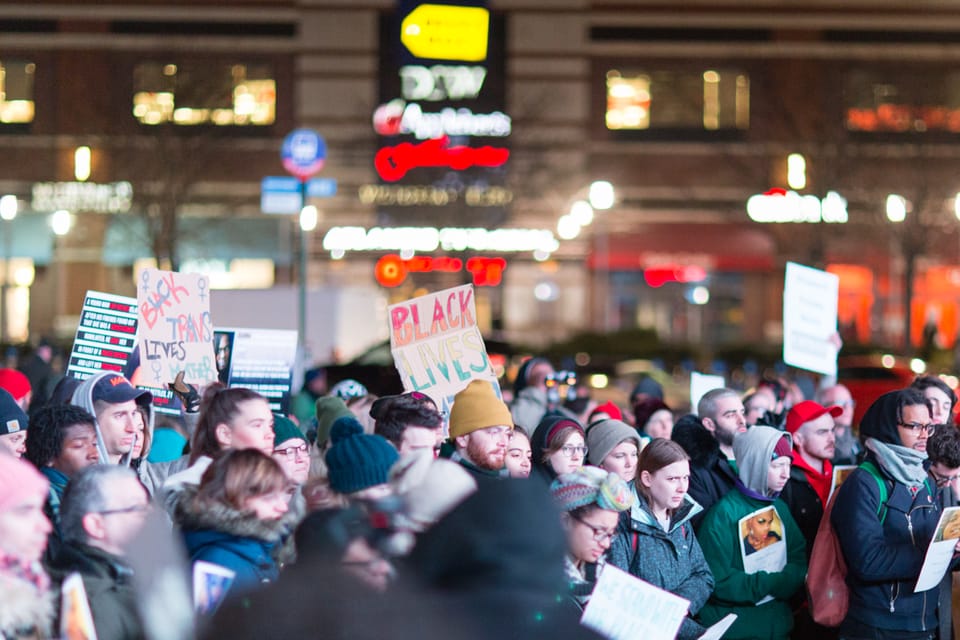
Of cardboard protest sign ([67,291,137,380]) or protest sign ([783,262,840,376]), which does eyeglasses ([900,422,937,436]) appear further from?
cardboard protest sign ([67,291,137,380])

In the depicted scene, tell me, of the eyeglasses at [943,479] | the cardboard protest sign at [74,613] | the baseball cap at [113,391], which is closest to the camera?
the cardboard protest sign at [74,613]

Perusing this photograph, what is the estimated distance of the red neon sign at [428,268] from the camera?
34.0 metres

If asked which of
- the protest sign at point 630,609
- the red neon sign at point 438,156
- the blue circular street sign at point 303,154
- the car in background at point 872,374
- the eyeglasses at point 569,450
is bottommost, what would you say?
the car in background at point 872,374

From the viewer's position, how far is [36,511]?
144 inches

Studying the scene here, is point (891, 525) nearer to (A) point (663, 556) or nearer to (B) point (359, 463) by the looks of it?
(A) point (663, 556)

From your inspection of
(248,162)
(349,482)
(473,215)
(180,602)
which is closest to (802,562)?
(349,482)

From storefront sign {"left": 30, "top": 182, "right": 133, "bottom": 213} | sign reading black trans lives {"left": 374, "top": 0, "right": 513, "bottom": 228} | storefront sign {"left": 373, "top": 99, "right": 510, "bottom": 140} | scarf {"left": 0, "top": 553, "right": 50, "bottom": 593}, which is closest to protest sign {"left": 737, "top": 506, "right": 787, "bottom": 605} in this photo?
scarf {"left": 0, "top": 553, "right": 50, "bottom": 593}

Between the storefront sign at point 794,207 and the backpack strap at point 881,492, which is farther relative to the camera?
the storefront sign at point 794,207

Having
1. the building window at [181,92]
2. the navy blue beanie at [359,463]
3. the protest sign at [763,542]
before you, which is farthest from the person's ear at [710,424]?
the building window at [181,92]

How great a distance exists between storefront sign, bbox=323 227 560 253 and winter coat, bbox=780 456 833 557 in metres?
23.3

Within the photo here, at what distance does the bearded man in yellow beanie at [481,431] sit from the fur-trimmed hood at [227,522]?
5.80ft

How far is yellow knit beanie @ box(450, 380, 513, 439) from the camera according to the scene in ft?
20.2

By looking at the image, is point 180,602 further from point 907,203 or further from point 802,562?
point 907,203

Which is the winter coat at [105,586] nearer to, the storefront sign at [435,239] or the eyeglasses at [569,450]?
the eyeglasses at [569,450]
